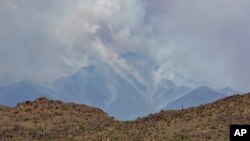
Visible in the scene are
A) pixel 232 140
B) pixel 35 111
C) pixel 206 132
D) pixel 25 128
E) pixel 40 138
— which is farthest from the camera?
pixel 35 111

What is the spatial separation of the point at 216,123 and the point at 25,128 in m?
30.2

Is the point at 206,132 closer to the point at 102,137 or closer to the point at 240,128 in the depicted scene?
the point at 102,137

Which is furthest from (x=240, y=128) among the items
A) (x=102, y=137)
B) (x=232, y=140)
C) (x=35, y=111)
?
(x=35, y=111)

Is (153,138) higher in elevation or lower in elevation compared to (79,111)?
lower

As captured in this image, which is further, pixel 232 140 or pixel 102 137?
pixel 102 137

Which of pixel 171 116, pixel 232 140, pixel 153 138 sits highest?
pixel 171 116

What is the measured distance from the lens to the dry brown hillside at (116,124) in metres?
62.8

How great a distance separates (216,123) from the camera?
63.6m

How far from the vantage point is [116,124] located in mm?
76375

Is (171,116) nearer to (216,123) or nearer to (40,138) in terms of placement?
(216,123)

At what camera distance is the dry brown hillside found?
62.8m

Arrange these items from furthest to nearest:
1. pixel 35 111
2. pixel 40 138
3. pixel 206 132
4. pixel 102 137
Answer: pixel 35 111 → pixel 40 138 → pixel 102 137 → pixel 206 132

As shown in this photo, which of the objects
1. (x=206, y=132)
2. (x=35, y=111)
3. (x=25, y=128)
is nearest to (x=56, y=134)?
(x=25, y=128)

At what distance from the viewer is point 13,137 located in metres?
72.4
